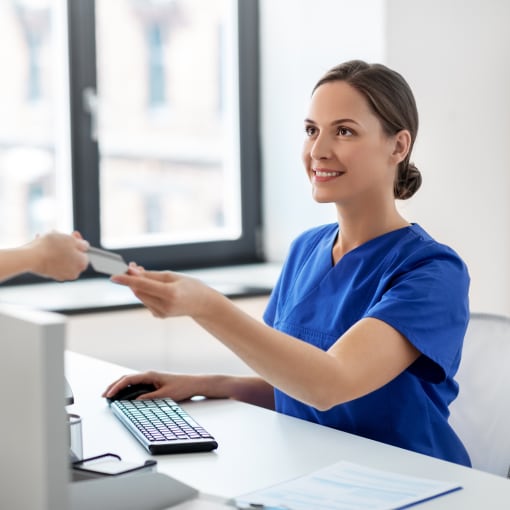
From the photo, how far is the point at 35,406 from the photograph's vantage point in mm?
914

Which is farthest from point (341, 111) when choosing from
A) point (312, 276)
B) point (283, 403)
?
point (283, 403)

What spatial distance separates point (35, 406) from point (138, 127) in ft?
7.52

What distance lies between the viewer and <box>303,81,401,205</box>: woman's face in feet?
5.50

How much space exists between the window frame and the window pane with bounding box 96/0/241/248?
3cm

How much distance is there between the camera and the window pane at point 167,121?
308 centimetres

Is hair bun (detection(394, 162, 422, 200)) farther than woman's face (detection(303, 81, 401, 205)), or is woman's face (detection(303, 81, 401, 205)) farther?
hair bun (detection(394, 162, 422, 200))

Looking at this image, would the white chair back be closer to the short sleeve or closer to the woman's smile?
the short sleeve

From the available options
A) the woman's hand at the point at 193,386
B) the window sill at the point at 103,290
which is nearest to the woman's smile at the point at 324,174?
the woman's hand at the point at 193,386

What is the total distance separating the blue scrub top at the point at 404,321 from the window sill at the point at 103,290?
108 centimetres

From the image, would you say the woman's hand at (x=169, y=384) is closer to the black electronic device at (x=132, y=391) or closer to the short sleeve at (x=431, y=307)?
the black electronic device at (x=132, y=391)

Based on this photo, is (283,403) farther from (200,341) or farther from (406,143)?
(200,341)

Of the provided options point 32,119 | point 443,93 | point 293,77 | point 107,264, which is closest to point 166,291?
point 107,264

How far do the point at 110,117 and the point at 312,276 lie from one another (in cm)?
150

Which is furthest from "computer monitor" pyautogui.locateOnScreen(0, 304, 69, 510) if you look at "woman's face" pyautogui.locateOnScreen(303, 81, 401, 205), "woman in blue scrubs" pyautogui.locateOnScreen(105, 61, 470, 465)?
"woman's face" pyautogui.locateOnScreen(303, 81, 401, 205)
